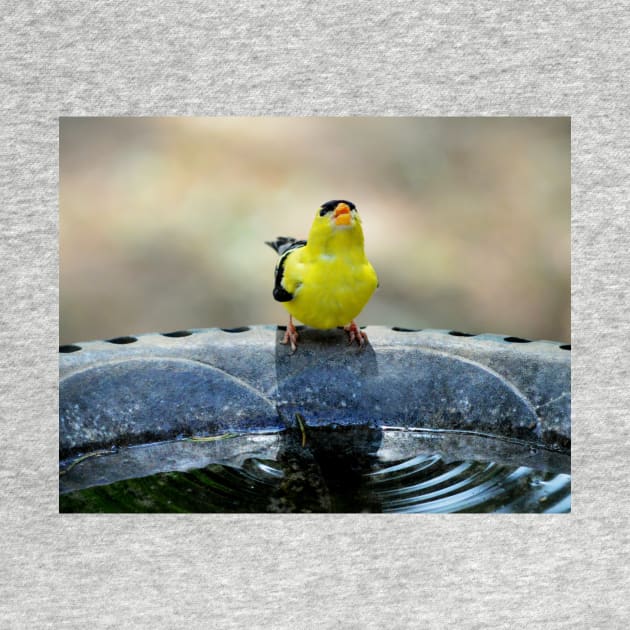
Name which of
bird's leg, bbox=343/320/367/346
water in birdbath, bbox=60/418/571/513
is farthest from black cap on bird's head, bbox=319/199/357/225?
water in birdbath, bbox=60/418/571/513

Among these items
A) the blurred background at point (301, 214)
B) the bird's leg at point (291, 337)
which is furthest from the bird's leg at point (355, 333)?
the blurred background at point (301, 214)

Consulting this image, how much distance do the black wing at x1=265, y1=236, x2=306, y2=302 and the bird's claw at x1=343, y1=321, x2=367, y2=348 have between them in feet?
0.66

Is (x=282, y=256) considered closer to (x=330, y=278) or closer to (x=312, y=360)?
(x=330, y=278)

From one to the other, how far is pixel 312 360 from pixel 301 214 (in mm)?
975

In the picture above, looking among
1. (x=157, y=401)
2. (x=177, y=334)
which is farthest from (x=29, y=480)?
(x=177, y=334)

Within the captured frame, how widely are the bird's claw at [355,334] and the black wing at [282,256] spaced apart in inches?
7.9

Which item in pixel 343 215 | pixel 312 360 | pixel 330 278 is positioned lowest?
pixel 312 360

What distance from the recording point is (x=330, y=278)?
265 centimetres

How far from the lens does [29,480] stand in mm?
2307

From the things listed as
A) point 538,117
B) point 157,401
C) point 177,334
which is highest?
point 538,117

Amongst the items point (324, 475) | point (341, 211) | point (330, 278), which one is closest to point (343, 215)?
point (341, 211)

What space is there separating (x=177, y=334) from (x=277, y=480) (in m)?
0.56

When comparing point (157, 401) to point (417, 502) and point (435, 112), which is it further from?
point (435, 112)

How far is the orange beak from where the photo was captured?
8.43 ft
